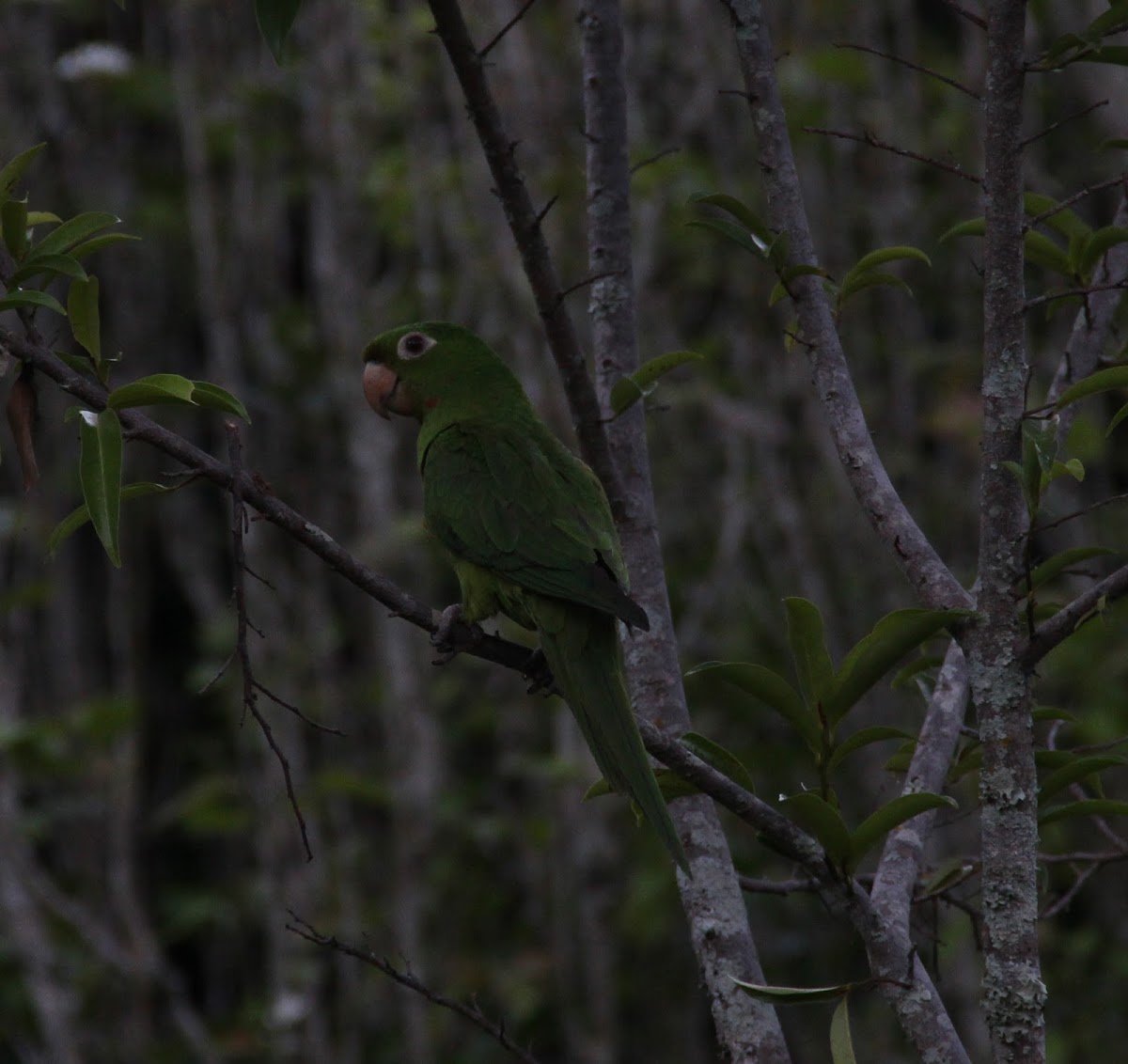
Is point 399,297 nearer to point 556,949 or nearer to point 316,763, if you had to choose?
point 316,763

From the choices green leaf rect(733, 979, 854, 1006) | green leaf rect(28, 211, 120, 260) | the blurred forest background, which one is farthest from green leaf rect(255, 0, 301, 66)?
the blurred forest background

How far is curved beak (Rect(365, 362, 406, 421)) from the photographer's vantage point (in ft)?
9.55

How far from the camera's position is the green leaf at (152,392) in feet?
5.18

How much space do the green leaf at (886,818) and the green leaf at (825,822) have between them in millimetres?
10

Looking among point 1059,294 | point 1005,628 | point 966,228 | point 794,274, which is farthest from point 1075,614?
point 966,228

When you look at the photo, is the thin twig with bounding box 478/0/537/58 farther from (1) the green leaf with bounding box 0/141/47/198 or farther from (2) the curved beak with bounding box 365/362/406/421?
(2) the curved beak with bounding box 365/362/406/421

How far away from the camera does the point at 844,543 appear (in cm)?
515

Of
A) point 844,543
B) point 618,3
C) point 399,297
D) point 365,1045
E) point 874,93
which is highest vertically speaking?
point 874,93

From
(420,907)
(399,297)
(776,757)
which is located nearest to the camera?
(776,757)

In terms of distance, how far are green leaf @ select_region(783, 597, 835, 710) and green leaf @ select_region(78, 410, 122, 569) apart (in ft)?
2.54

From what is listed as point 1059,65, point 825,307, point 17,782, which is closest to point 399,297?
point 17,782

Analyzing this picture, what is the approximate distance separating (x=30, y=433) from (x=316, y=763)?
4.14 m

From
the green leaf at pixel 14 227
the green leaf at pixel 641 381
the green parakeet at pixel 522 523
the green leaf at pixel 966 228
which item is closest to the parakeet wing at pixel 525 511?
the green parakeet at pixel 522 523

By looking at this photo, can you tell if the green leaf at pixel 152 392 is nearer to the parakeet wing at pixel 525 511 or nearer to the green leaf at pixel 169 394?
the green leaf at pixel 169 394
